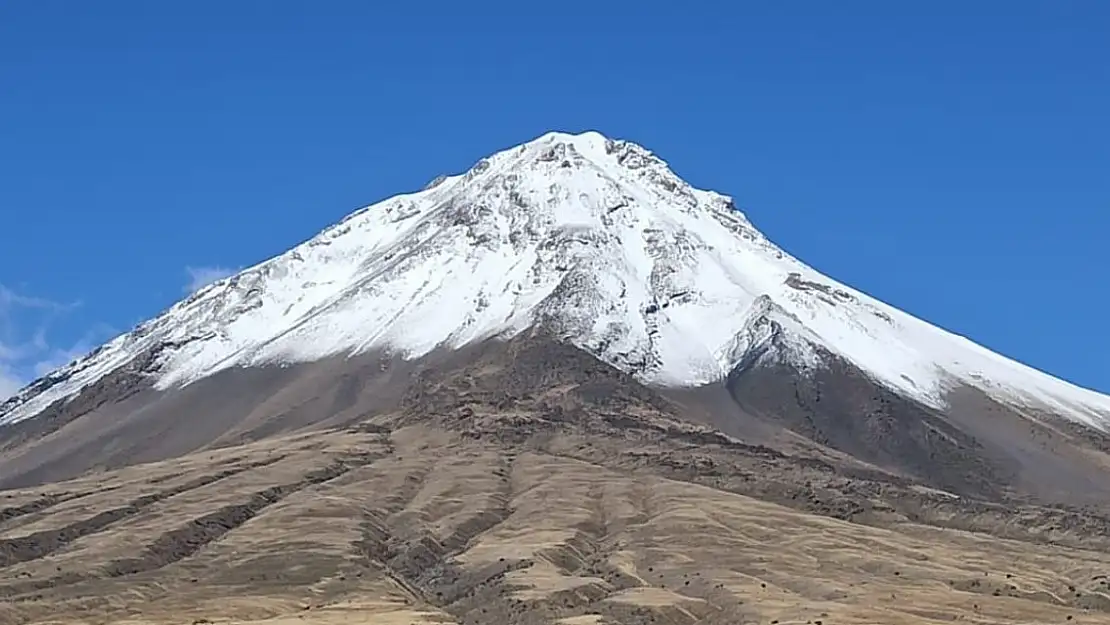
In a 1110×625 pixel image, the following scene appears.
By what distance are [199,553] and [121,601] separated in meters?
32.0

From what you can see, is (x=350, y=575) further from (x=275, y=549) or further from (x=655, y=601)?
(x=655, y=601)

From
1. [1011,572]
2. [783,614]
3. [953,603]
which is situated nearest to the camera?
[783,614]

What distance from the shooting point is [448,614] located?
163250 mm

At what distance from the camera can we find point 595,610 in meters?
154

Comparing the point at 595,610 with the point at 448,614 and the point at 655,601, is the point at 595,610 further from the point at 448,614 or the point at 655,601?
the point at 448,614

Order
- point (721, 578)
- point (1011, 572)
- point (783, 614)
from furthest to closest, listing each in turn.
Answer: point (1011, 572) < point (721, 578) < point (783, 614)

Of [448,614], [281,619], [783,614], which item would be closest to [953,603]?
[783,614]

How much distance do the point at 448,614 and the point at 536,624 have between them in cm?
1686

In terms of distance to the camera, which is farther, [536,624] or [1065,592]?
[1065,592]

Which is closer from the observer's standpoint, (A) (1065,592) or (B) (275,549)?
(A) (1065,592)

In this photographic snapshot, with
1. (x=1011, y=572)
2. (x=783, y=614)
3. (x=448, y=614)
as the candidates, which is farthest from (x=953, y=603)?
(x=448, y=614)

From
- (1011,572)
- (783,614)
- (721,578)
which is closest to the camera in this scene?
(783,614)

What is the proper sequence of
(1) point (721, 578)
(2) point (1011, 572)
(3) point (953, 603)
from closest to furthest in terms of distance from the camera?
(3) point (953, 603)
(1) point (721, 578)
(2) point (1011, 572)

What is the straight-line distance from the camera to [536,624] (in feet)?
490
